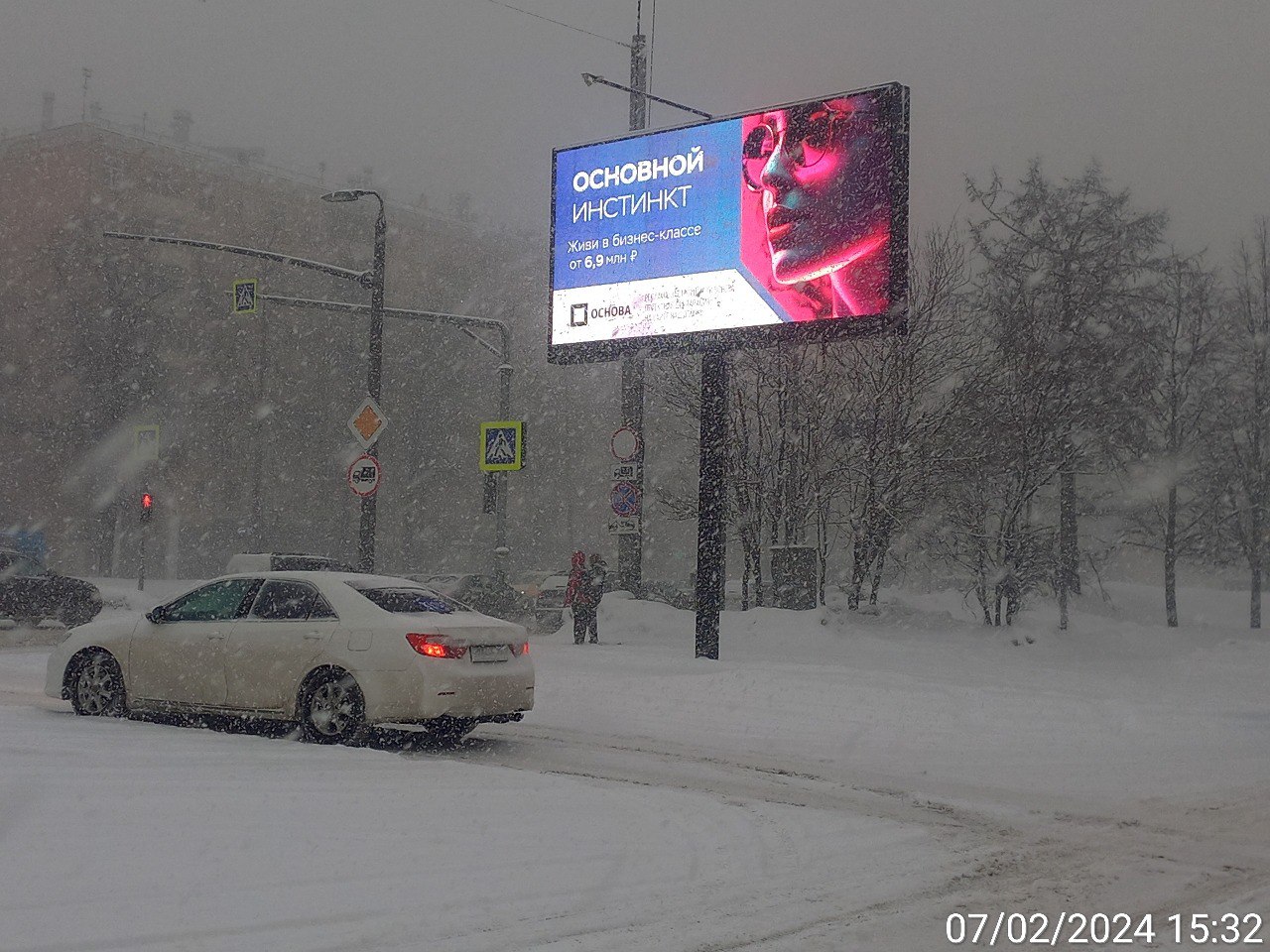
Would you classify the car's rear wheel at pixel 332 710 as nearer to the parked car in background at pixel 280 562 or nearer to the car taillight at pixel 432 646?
the car taillight at pixel 432 646

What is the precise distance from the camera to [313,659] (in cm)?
1060

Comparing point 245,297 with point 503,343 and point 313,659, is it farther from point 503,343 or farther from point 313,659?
point 313,659

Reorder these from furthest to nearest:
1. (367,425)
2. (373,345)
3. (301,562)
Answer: (373,345) < (301,562) < (367,425)

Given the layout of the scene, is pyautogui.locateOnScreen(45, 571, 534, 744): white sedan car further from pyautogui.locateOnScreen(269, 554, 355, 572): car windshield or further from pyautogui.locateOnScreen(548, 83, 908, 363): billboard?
pyautogui.locateOnScreen(269, 554, 355, 572): car windshield

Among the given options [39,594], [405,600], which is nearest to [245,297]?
[39,594]

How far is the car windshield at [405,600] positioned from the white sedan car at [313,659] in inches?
0.7

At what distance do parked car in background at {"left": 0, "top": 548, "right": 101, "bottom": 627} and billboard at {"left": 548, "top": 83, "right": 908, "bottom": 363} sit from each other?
472 inches

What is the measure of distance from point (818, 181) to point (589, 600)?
8174 mm

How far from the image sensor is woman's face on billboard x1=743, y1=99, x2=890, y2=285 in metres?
16.5

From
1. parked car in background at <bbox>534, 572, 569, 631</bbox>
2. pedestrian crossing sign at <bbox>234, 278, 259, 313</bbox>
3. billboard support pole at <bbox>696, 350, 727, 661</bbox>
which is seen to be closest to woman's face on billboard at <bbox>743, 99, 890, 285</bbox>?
billboard support pole at <bbox>696, 350, 727, 661</bbox>

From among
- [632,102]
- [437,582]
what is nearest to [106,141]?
[437,582]

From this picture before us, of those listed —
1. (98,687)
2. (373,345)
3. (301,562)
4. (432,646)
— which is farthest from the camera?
(373,345)

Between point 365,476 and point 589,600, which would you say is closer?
point 365,476

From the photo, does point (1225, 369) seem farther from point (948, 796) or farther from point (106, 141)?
point (106, 141)
